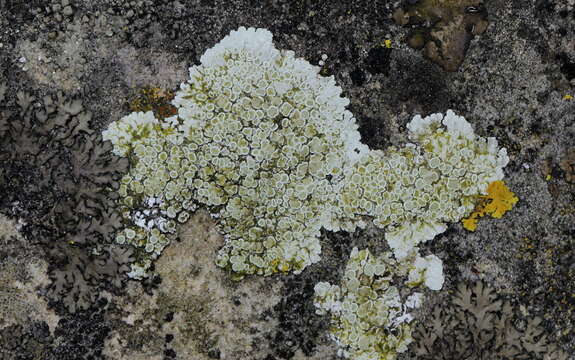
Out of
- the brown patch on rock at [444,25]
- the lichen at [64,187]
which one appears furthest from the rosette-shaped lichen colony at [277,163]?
the brown patch on rock at [444,25]

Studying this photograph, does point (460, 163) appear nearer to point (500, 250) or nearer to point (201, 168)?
point (500, 250)

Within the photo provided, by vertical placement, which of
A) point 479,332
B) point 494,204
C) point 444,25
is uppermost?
point 444,25

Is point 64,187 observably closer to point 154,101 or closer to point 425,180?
point 154,101

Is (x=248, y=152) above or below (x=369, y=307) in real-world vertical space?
above

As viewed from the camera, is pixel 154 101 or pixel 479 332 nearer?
pixel 479 332

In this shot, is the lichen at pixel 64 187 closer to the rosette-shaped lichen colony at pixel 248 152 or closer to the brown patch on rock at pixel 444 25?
the rosette-shaped lichen colony at pixel 248 152

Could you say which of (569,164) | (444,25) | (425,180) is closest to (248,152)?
(425,180)
